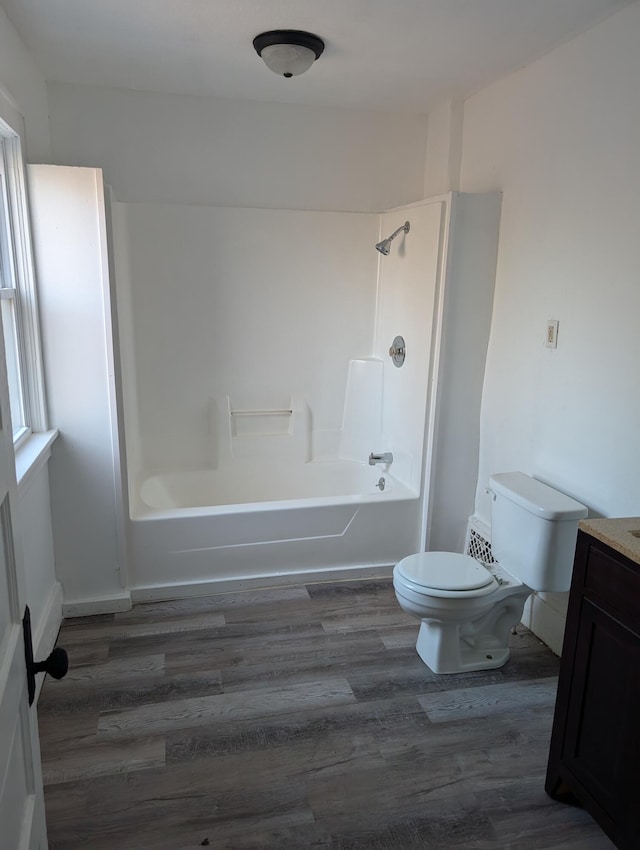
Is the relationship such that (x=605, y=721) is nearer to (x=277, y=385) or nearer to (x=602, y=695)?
(x=602, y=695)

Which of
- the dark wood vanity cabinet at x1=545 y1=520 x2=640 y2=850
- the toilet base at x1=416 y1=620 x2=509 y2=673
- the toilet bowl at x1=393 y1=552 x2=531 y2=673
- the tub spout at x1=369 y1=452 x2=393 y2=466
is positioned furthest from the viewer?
the tub spout at x1=369 y1=452 x2=393 y2=466

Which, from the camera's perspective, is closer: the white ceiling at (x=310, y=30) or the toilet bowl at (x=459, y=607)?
the white ceiling at (x=310, y=30)

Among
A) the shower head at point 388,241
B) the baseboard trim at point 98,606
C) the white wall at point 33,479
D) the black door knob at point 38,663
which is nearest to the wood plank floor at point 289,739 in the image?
the baseboard trim at point 98,606

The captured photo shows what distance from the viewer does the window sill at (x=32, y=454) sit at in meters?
2.03

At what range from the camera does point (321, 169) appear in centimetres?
323

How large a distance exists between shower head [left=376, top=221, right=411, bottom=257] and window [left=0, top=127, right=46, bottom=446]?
1.66 metres

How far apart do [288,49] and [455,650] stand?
7.62 feet

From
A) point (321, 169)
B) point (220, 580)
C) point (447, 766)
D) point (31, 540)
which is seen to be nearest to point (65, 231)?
point (31, 540)

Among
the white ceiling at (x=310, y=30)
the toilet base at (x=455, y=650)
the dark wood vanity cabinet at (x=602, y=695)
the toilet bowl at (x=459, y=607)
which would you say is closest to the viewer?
the dark wood vanity cabinet at (x=602, y=695)

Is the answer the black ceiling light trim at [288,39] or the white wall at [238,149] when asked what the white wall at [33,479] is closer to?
the white wall at [238,149]

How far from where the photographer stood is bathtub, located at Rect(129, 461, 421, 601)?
2.79 m

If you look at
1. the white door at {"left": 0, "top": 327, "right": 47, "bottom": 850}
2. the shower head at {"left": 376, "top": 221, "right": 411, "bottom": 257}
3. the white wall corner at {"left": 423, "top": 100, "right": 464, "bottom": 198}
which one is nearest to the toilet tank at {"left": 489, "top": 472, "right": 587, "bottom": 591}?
the shower head at {"left": 376, "top": 221, "right": 411, "bottom": 257}

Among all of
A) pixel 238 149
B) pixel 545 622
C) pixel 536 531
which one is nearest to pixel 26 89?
pixel 238 149

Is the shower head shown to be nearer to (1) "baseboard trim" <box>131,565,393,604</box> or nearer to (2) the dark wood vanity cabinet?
(1) "baseboard trim" <box>131,565,393,604</box>
